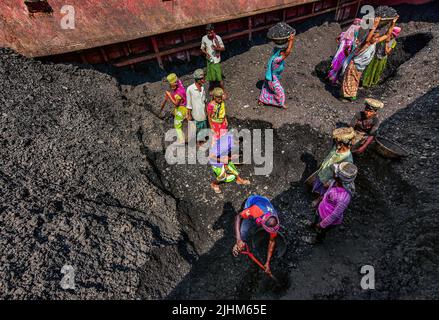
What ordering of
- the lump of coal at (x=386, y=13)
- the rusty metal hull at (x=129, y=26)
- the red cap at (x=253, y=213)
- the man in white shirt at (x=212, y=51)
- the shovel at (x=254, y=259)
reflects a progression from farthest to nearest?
1. the man in white shirt at (x=212, y=51)
2. the rusty metal hull at (x=129, y=26)
3. the lump of coal at (x=386, y=13)
4. the shovel at (x=254, y=259)
5. the red cap at (x=253, y=213)

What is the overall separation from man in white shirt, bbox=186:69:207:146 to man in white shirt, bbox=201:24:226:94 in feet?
5.68

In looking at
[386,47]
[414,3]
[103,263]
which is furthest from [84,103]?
[414,3]

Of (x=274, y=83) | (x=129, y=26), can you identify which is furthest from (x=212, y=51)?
(x=129, y=26)

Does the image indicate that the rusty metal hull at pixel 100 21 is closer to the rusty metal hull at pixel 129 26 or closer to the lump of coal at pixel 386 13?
the rusty metal hull at pixel 129 26

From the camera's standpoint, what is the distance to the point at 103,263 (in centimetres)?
318

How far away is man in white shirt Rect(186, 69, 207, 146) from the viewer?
14.5 ft

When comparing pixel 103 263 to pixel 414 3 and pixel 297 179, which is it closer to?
pixel 297 179

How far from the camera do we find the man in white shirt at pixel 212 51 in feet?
19.2

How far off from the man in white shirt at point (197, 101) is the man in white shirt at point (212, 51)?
1.73m

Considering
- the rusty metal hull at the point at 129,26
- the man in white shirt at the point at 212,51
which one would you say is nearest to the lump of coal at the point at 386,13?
the rusty metal hull at the point at 129,26

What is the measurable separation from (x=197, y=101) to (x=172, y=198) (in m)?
1.79

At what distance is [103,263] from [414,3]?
1271 centimetres

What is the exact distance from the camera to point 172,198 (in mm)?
4441

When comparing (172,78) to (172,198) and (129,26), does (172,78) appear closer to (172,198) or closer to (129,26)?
(172,198)
